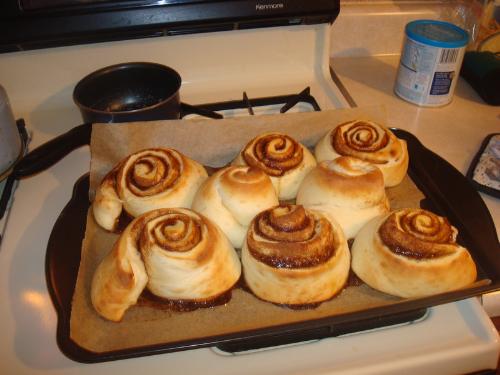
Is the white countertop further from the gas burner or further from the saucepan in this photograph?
the saucepan

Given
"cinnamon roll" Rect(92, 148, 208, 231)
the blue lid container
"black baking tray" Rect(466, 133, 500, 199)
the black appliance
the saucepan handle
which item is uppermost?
the black appliance

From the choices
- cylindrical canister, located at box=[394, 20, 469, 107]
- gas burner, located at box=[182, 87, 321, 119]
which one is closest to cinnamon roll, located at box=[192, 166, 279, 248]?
gas burner, located at box=[182, 87, 321, 119]

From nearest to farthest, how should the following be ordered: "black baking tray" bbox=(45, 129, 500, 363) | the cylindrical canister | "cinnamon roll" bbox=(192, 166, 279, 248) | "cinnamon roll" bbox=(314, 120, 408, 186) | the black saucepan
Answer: "black baking tray" bbox=(45, 129, 500, 363) < "cinnamon roll" bbox=(192, 166, 279, 248) < "cinnamon roll" bbox=(314, 120, 408, 186) < the black saucepan < the cylindrical canister

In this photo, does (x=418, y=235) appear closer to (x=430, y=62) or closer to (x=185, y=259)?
(x=185, y=259)

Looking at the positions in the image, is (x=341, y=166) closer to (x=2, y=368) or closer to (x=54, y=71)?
(x=2, y=368)

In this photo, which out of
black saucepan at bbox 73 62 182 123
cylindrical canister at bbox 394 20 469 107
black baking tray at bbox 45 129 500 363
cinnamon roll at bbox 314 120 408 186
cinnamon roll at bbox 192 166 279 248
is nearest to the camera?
black baking tray at bbox 45 129 500 363

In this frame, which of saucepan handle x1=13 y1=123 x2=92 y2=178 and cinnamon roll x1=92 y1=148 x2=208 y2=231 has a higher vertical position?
saucepan handle x1=13 y1=123 x2=92 y2=178

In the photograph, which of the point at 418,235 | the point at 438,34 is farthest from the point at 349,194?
the point at 438,34
